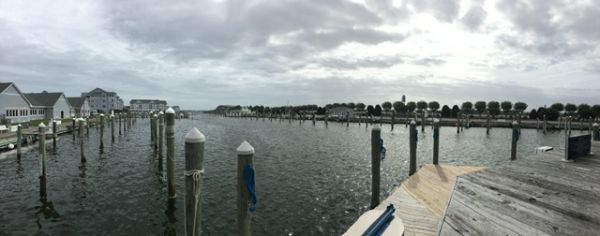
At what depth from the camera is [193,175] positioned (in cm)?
537

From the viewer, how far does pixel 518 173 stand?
7.91 meters

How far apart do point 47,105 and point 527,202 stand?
73185 millimetres

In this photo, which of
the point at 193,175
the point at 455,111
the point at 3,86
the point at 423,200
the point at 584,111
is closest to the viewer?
the point at 193,175

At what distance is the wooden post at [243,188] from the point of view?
5.12 meters

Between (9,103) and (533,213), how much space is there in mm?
59012

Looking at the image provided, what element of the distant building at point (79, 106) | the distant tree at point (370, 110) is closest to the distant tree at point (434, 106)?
the distant tree at point (370, 110)

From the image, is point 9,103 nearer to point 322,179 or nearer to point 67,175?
point 67,175

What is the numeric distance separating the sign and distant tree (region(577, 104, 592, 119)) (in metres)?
104

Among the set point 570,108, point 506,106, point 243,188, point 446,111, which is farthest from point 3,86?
point 570,108

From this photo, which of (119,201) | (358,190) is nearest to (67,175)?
(119,201)

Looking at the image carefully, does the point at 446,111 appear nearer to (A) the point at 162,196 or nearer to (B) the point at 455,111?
(B) the point at 455,111

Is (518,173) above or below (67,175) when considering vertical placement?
above

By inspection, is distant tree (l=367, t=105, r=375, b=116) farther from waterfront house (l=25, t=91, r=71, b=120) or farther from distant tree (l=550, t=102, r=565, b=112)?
waterfront house (l=25, t=91, r=71, b=120)

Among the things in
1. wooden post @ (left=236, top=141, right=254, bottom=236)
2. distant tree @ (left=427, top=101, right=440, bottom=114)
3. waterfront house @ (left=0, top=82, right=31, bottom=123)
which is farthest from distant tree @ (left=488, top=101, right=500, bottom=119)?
wooden post @ (left=236, top=141, right=254, bottom=236)
